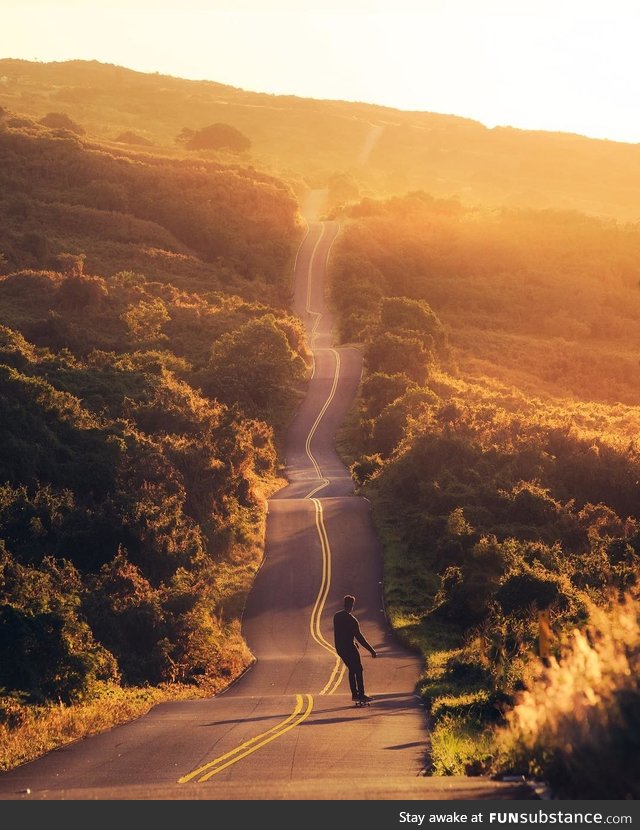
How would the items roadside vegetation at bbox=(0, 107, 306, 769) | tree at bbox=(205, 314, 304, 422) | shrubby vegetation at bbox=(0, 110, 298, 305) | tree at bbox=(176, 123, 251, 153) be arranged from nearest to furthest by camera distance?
roadside vegetation at bbox=(0, 107, 306, 769) → tree at bbox=(205, 314, 304, 422) → shrubby vegetation at bbox=(0, 110, 298, 305) → tree at bbox=(176, 123, 251, 153)

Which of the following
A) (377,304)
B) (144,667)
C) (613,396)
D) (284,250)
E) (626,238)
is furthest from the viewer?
(626,238)

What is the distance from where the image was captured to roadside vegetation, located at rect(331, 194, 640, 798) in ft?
33.5

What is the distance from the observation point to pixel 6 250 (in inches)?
3049

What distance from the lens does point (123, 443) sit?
35.5 m

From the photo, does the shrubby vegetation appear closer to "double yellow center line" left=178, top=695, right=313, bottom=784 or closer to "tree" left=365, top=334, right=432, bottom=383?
"tree" left=365, top=334, right=432, bottom=383

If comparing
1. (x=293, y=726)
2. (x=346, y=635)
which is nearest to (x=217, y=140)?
(x=346, y=635)

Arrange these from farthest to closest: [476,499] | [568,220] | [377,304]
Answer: [568,220], [377,304], [476,499]

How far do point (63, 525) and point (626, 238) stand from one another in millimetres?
100606

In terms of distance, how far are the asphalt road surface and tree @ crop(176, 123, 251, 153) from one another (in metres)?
133

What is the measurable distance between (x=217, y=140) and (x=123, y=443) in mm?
139224

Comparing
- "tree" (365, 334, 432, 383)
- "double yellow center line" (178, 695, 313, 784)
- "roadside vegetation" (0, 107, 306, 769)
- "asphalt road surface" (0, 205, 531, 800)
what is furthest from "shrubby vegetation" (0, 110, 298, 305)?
"double yellow center line" (178, 695, 313, 784)

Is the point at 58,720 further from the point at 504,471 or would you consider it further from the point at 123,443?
the point at 504,471
